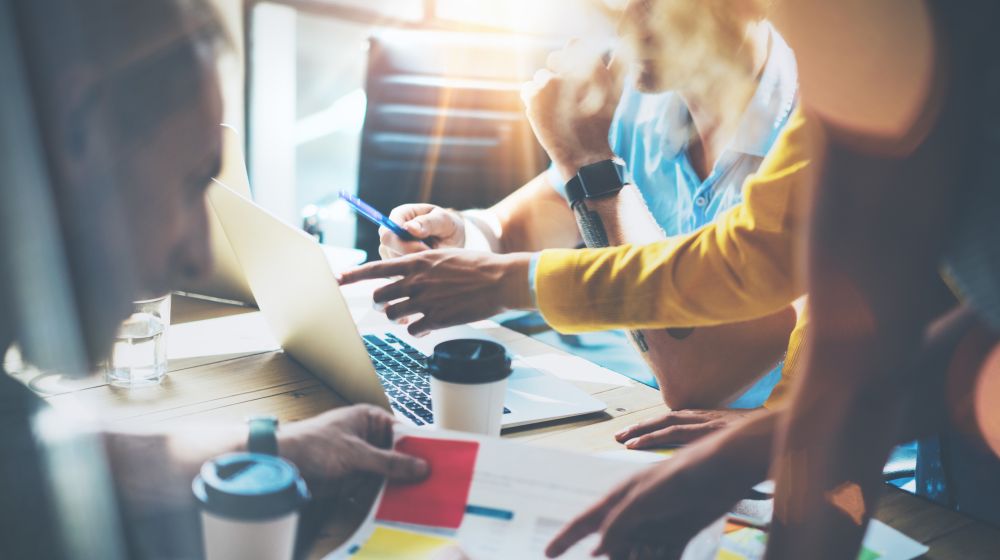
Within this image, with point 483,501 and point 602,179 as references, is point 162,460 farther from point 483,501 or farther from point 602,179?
point 602,179

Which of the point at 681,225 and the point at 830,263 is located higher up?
the point at 830,263

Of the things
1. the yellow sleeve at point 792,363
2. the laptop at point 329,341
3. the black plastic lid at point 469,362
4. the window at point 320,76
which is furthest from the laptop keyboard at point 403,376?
the window at point 320,76

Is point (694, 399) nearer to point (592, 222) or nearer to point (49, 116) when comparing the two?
point (592, 222)

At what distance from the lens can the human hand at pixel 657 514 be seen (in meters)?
0.60

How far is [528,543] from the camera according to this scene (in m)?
0.63

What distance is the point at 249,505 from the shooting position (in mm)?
479

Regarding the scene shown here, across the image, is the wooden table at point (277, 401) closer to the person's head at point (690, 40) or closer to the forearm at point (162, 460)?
the forearm at point (162, 460)

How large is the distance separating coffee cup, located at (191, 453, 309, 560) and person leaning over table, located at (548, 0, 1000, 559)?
0.74ft

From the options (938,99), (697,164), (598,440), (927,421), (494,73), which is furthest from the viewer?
(494,73)

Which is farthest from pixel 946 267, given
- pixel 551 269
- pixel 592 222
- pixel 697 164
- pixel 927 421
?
pixel 697 164

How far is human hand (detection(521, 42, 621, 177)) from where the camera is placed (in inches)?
43.9

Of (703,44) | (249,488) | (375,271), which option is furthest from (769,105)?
(249,488)

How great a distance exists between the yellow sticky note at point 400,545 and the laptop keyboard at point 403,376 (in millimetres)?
244

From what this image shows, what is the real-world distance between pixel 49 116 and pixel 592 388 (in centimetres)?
72
